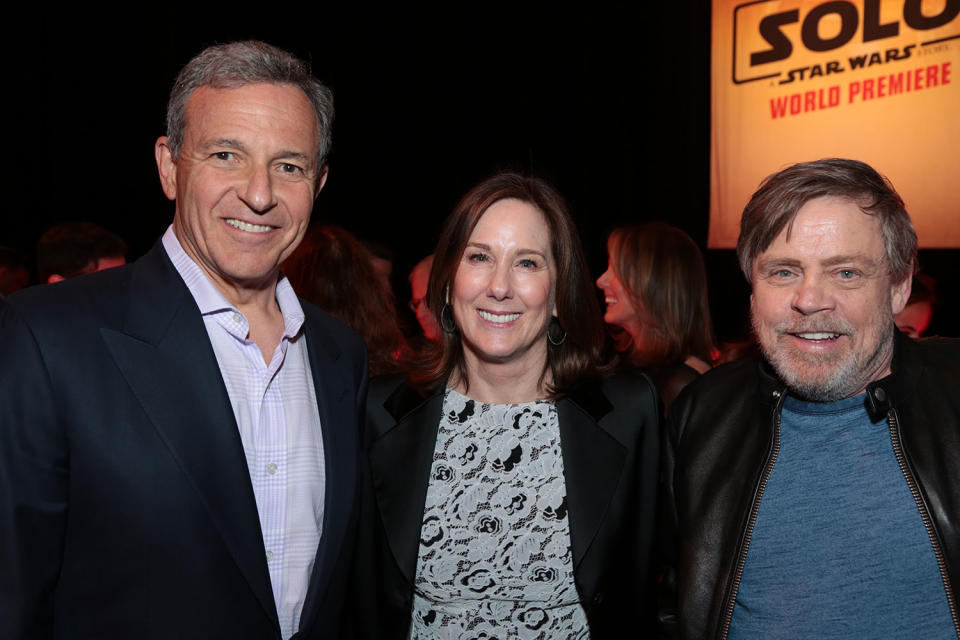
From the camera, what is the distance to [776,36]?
19.1ft

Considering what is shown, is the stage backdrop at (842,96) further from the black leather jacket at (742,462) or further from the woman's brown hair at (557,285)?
the woman's brown hair at (557,285)

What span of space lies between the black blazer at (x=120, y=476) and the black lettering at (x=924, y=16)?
5.06 m

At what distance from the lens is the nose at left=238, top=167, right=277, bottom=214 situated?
6.09ft

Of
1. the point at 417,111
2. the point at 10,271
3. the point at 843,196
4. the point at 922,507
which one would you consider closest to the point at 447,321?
the point at 843,196

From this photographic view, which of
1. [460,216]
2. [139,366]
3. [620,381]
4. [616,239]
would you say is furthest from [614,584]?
[616,239]

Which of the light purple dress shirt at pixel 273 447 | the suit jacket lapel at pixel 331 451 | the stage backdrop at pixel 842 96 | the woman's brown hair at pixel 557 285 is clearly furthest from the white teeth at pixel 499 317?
the stage backdrop at pixel 842 96

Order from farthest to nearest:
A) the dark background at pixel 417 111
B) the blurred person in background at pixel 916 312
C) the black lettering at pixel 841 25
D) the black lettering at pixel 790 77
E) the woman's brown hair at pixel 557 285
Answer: the dark background at pixel 417 111 → the black lettering at pixel 790 77 → the black lettering at pixel 841 25 → the blurred person in background at pixel 916 312 → the woman's brown hair at pixel 557 285

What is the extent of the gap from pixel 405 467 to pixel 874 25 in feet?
15.5

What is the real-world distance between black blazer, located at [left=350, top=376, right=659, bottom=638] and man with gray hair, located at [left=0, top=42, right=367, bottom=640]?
306 millimetres

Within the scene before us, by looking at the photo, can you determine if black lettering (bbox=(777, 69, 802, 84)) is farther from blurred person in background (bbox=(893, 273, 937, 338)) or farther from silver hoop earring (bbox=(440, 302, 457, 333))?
silver hoop earring (bbox=(440, 302, 457, 333))

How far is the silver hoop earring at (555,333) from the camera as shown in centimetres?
261

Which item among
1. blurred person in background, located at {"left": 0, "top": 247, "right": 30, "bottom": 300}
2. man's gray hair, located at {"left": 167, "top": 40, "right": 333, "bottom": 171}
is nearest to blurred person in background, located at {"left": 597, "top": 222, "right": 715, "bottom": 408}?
man's gray hair, located at {"left": 167, "top": 40, "right": 333, "bottom": 171}

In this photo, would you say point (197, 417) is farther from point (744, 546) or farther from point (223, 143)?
point (744, 546)

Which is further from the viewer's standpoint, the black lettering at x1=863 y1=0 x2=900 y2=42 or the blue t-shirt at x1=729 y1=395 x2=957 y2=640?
the black lettering at x1=863 y1=0 x2=900 y2=42
